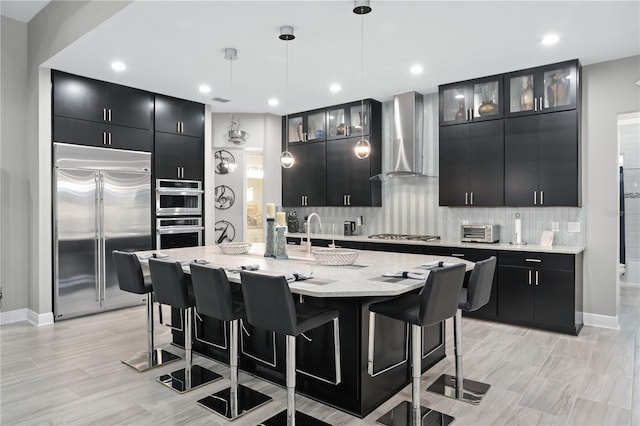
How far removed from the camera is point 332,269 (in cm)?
301

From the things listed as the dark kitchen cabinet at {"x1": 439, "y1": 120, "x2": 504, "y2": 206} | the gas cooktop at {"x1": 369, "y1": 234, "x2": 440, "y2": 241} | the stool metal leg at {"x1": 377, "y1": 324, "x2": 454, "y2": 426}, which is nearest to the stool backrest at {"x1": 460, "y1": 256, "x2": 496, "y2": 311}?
the stool metal leg at {"x1": 377, "y1": 324, "x2": 454, "y2": 426}

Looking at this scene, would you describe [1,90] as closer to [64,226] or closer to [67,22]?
[67,22]

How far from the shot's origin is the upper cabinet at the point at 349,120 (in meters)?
6.07

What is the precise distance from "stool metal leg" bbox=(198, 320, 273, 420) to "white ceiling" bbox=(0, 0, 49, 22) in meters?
4.21

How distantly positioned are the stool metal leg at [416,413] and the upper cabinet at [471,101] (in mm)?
3409

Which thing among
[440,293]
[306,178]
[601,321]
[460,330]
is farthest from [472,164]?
[440,293]

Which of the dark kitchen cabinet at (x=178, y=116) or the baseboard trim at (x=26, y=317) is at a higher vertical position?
the dark kitchen cabinet at (x=178, y=116)

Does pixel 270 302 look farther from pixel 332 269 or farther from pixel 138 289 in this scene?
pixel 138 289

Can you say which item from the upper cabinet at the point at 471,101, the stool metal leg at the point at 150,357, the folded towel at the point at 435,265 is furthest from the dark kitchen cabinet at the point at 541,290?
the stool metal leg at the point at 150,357

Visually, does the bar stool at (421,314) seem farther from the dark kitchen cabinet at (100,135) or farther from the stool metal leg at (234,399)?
the dark kitchen cabinet at (100,135)

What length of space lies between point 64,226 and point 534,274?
5212 millimetres

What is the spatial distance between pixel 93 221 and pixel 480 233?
463 cm

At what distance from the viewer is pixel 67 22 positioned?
163 inches

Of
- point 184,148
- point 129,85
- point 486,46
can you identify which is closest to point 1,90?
point 129,85
